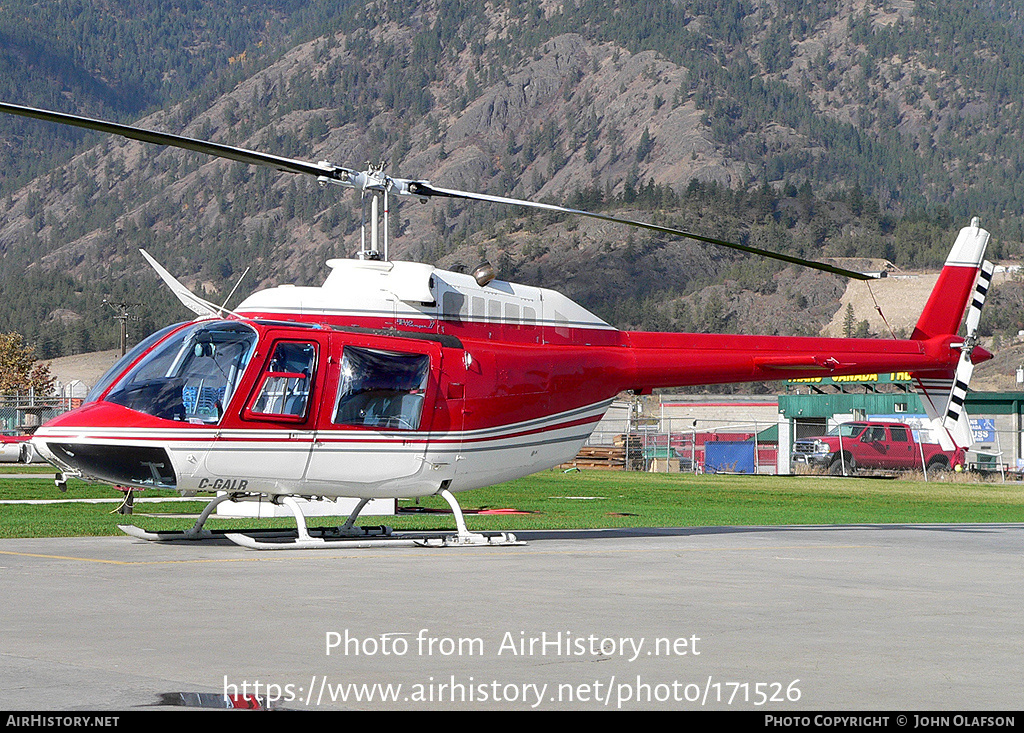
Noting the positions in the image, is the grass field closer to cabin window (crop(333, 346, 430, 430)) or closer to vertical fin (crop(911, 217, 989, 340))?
cabin window (crop(333, 346, 430, 430))

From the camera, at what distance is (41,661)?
703cm

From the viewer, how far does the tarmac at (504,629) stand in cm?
638

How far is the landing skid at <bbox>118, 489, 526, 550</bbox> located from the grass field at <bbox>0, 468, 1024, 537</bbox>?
66.6 inches

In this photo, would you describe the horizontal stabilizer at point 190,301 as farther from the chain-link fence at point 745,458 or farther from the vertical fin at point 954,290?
the chain-link fence at point 745,458

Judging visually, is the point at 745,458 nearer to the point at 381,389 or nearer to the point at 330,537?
the point at 330,537

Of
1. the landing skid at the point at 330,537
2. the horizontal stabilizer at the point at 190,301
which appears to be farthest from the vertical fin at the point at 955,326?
the horizontal stabilizer at the point at 190,301

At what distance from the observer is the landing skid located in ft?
47.3

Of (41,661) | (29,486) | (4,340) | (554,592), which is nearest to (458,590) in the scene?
(554,592)

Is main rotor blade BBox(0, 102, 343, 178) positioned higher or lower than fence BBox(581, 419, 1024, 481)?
higher

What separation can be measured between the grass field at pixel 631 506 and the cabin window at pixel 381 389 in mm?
3119

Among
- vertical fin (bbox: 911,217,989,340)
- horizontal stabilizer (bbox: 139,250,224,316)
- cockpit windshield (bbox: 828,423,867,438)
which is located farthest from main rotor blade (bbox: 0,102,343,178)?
cockpit windshield (bbox: 828,423,867,438)

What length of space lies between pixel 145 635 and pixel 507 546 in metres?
7.78

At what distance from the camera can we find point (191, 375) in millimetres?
13992

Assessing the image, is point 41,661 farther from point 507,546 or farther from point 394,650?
point 507,546
